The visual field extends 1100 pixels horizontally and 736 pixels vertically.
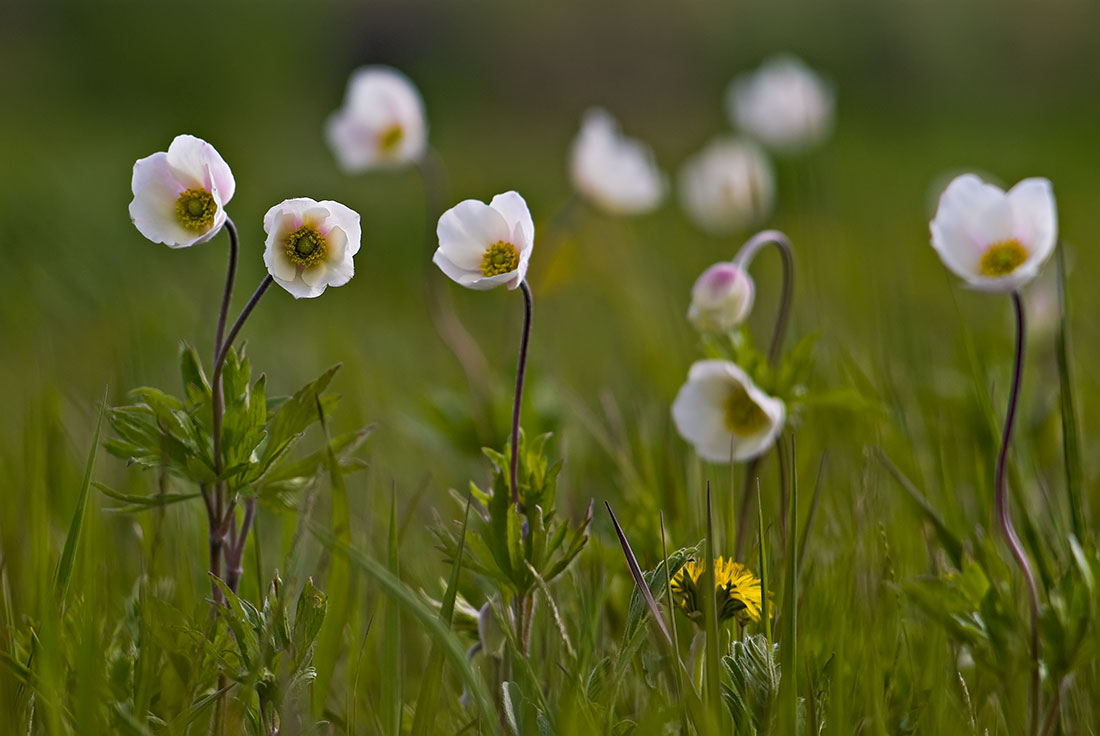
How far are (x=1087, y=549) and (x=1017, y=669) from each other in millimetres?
165

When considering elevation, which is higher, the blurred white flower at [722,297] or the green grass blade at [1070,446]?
the blurred white flower at [722,297]

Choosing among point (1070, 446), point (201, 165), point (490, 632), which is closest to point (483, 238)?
point (201, 165)

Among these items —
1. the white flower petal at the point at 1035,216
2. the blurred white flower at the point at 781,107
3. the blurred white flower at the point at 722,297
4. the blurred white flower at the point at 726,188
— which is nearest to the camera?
the white flower petal at the point at 1035,216

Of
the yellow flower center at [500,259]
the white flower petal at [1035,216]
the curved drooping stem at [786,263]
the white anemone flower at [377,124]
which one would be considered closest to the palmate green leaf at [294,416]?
the yellow flower center at [500,259]

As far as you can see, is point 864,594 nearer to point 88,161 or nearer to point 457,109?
point 88,161

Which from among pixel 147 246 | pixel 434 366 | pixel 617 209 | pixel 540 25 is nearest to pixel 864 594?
pixel 617 209

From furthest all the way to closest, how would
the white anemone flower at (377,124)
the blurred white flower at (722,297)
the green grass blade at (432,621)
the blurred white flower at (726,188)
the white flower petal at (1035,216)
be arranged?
the blurred white flower at (726,188)
the white anemone flower at (377,124)
the blurred white flower at (722,297)
the white flower petal at (1035,216)
the green grass blade at (432,621)

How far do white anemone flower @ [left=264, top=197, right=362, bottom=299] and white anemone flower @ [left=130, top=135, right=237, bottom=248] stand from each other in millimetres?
67

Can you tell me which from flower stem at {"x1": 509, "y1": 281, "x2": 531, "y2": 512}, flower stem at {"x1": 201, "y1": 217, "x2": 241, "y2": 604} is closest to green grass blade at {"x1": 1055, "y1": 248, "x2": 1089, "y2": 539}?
flower stem at {"x1": 509, "y1": 281, "x2": 531, "y2": 512}

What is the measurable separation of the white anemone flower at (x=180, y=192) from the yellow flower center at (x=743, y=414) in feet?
2.70

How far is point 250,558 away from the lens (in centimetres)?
137

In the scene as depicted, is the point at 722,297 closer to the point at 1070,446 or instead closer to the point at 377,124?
the point at 1070,446

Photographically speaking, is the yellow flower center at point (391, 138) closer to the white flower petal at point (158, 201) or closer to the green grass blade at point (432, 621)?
the white flower petal at point (158, 201)

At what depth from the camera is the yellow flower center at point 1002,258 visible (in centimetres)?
134
